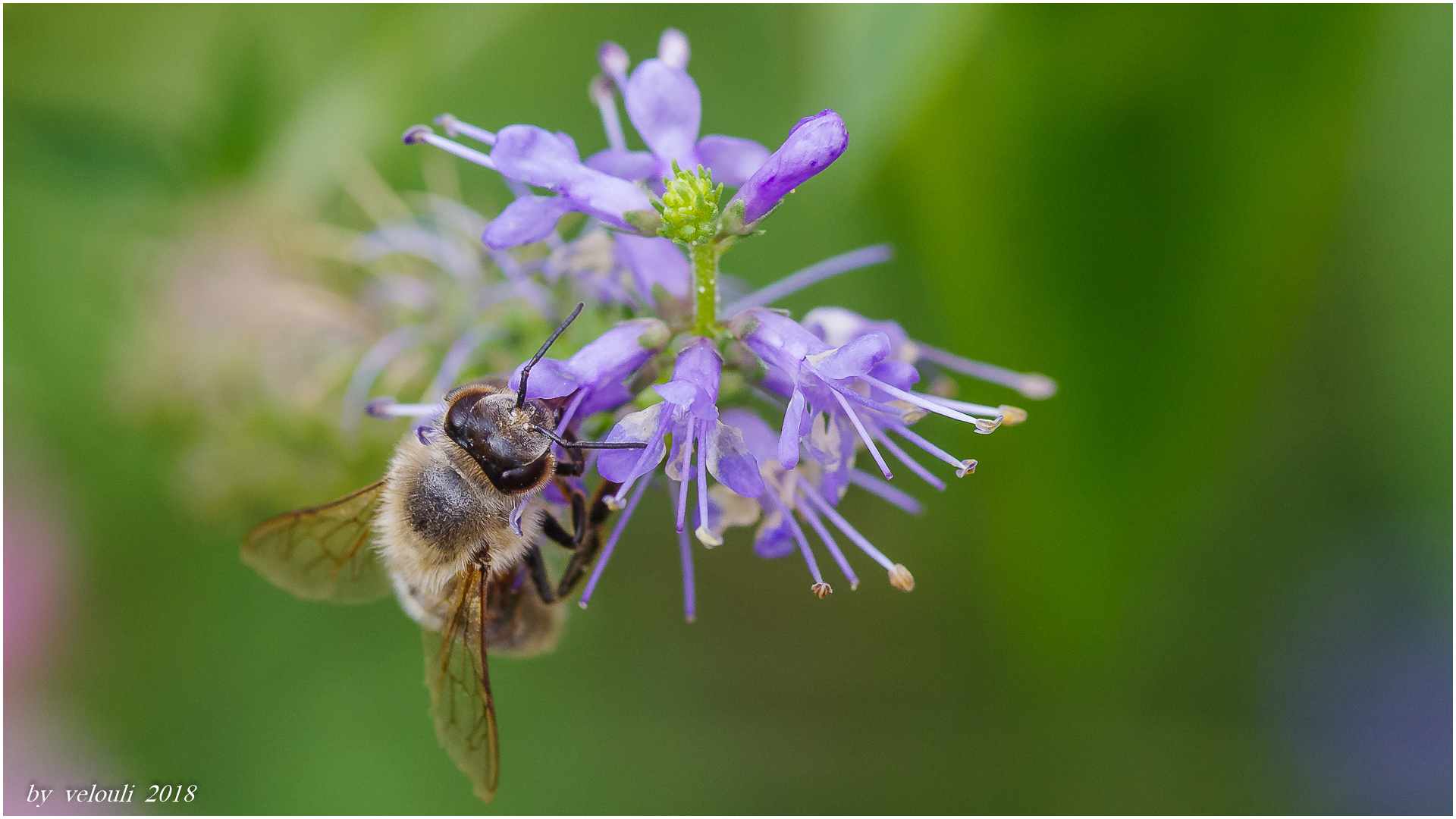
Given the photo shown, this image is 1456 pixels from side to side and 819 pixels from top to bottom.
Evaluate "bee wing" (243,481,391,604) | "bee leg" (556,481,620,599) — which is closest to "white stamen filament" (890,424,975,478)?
"bee leg" (556,481,620,599)

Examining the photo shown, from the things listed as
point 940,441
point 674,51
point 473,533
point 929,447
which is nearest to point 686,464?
point 929,447

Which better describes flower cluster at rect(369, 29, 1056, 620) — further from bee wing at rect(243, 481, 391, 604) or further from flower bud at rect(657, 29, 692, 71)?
bee wing at rect(243, 481, 391, 604)

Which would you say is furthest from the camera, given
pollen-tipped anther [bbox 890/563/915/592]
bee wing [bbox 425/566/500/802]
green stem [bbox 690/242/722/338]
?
bee wing [bbox 425/566/500/802]

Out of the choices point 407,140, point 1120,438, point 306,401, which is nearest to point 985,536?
point 1120,438

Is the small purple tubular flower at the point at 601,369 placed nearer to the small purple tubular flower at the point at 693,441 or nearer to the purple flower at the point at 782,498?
the small purple tubular flower at the point at 693,441

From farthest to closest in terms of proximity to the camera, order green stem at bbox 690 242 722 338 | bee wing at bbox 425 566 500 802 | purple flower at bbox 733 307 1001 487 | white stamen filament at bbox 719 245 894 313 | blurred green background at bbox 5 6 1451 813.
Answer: blurred green background at bbox 5 6 1451 813, white stamen filament at bbox 719 245 894 313, bee wing at bbox 425 566 500 802, green stem at bbox 690 242 722 338, purple flower at bbox 733 307 1001 487

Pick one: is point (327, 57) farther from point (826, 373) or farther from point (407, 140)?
point (826, 373)

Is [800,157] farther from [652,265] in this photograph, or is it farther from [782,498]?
[782,498]
